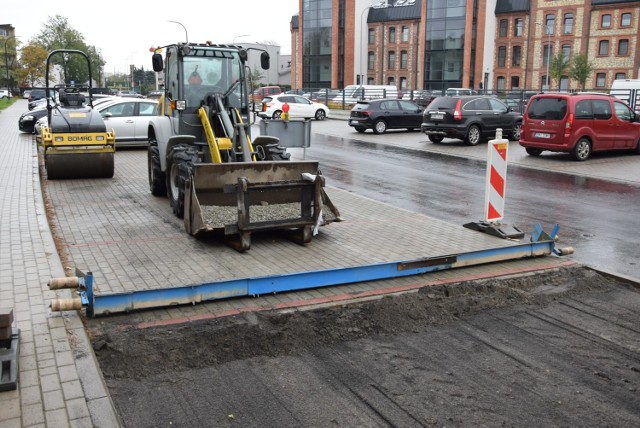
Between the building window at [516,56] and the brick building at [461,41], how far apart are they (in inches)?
4.6

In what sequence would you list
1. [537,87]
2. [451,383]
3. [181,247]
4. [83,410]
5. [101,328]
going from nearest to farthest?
[83,410]
[451,383]
[101,328]
[181,247]
[537,87]

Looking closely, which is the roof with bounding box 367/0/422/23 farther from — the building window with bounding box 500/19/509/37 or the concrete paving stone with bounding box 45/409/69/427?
the concrete paving stone with bounding box 45/409/69/427

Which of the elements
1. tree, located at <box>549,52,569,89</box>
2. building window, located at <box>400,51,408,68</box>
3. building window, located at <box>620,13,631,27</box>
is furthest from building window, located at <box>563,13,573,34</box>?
building window, located at <box>400,51,408,68</box>

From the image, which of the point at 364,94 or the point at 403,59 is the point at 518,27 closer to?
the point at 403,59

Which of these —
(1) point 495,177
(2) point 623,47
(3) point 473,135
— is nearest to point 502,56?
(2) point 623,47

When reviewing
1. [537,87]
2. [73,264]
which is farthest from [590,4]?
[73,264]

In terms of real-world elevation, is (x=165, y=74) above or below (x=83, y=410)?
above

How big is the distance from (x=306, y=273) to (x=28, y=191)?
7748 mm

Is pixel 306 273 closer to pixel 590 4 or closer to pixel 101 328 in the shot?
pixel 101 328

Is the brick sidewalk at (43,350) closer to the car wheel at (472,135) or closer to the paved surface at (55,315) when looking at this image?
the paved surface at (55,315)

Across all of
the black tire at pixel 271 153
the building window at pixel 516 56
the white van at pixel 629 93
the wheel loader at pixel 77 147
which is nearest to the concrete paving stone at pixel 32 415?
the black tire at pixel 271 153

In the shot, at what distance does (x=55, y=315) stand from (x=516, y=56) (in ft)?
252

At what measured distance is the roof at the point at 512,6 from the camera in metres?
73.7

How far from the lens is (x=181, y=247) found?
800 cm
